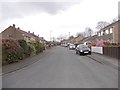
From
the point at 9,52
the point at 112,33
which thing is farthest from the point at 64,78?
the point at 112,33

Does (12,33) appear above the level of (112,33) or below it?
above

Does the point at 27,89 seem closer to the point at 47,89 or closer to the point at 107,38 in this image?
the point at 47,89

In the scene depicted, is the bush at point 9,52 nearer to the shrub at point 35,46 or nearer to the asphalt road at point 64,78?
the asphalt road at point 64,78

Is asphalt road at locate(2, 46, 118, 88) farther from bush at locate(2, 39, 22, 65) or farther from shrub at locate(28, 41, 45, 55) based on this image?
shrub at locate(28, 41, 45, 55)

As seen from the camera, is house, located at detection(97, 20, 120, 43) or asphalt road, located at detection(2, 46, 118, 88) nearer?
asphalt road, located at detection(2, 46, 118, 88)

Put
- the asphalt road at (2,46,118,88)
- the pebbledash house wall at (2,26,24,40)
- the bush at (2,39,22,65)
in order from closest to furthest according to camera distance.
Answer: the asphalt road at (2,46,118,88) → the bush at (2,39,22,65) → the pebbledash house wall at (2,26,24,40)

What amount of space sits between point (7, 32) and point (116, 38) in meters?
32.4

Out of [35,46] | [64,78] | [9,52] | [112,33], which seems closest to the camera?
[64,78]

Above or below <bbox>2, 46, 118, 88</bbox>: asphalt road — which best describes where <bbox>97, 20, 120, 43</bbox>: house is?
above

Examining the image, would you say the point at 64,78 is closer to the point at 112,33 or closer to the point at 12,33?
the point at 112,33

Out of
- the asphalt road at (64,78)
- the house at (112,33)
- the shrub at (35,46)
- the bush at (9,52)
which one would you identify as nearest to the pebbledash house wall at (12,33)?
the shrub at (35,46)

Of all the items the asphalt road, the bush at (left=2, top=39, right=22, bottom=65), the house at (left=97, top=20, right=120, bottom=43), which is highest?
the house at (left=97, top=20, right=120, bottom=43)

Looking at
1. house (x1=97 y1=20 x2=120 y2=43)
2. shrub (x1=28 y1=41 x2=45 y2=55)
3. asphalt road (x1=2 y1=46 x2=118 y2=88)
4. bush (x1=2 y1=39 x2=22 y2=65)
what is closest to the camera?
asphalt road (x1=2 y1=46 x2=118 y2=88)

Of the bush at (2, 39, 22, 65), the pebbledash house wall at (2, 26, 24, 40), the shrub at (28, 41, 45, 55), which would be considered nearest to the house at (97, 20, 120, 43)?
the shrub at (28, 41, 45, 55)
